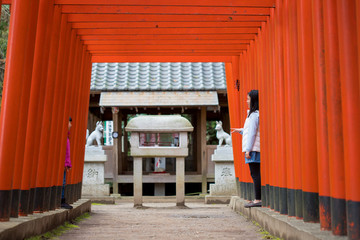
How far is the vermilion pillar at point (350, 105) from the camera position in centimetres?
278

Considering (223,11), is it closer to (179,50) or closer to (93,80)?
(179,50)

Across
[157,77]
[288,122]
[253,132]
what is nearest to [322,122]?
[288,122]

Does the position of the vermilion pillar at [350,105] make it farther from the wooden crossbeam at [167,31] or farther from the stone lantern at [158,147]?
the stone lantern at [158,147]

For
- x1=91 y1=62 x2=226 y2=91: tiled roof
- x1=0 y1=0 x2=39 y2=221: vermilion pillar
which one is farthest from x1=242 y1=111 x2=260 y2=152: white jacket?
x1=91 y1=62 x2=226 y2=91: tiled roof

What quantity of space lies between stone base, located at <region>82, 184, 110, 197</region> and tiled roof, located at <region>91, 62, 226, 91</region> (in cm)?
303

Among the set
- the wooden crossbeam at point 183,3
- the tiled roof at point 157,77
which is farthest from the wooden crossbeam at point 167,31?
the tiled roof at point 157,77

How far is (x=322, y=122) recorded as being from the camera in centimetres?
341

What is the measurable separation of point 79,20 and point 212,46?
2.49m

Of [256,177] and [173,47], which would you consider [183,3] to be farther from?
[256,177]

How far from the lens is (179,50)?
26.2 feet

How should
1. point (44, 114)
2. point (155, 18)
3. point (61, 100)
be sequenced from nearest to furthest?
1. point (44, 114)
2. point (61, 100)
3. point (155, 18)

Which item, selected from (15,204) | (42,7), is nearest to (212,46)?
(42,7)

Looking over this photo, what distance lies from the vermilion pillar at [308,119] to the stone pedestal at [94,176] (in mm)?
8362

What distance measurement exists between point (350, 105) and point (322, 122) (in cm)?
56
